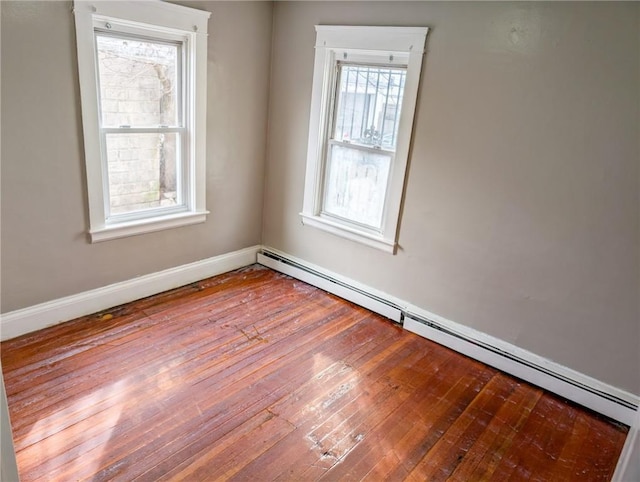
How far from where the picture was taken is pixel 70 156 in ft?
9.21

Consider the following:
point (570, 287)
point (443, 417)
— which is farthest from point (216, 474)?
point (570, 287)

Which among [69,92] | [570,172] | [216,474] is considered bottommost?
[216,474]

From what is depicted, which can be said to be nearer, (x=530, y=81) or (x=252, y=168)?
(x=530, y=81)

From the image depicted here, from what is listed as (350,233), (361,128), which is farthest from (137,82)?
(350,233)

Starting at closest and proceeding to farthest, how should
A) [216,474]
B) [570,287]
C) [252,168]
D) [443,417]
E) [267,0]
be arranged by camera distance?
[216,474] → [443,417] → [570,287] → [267,0] → [252,168]

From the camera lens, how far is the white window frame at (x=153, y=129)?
2715 millimetres

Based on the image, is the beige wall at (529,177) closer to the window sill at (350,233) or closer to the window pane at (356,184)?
the window sill at (350,233)

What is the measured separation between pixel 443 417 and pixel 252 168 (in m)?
2.55

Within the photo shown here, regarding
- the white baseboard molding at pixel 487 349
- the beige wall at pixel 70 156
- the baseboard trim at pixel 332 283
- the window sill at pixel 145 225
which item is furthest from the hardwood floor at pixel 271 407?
the window sill at pixel 145 225

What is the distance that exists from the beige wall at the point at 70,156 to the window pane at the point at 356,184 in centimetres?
75

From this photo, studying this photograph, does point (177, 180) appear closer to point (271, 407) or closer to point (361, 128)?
point (361, 128)

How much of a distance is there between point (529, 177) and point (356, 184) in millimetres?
1311

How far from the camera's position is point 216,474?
1.99m

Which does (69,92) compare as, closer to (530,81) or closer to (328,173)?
(328,173)
